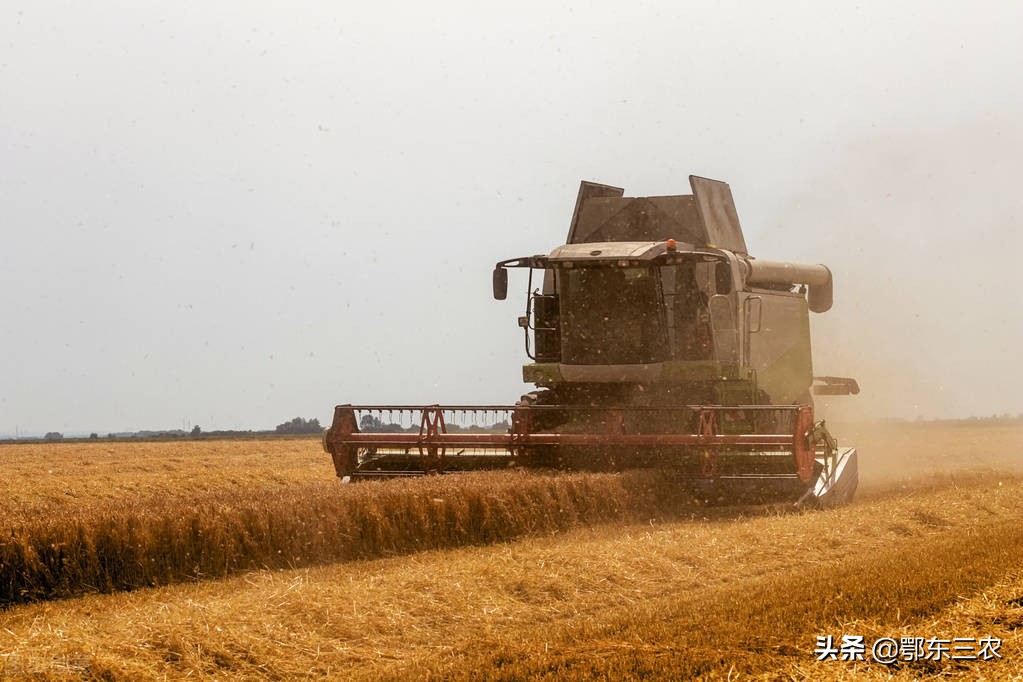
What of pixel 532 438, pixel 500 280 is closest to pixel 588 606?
pixel 532 438

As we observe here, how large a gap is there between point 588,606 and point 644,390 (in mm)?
6239

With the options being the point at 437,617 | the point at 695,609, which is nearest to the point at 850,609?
the point at 695,609

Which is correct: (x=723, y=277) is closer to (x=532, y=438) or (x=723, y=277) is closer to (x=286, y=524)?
(x=532, y=438)

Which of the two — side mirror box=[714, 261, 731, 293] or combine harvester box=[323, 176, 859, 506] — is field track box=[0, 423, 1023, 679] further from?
side mirror box=[714, 261, 731, 293]

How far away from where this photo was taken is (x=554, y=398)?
15.2m

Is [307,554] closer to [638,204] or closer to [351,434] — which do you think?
[351,434]

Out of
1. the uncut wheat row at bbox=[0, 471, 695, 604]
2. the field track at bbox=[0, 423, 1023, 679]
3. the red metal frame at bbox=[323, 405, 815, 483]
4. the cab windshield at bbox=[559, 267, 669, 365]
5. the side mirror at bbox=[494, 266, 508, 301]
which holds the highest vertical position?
the side mirror at bbox=[494, 266, 508, 301]

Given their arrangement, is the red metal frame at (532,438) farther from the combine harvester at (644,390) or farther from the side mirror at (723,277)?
the side mirror at (723,277)

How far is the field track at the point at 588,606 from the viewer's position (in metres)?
6.66

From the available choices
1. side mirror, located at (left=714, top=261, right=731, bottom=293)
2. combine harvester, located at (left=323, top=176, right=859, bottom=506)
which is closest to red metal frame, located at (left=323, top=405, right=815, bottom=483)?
combine harvester, located at (left=323, top=176, right=859, bottom=506)

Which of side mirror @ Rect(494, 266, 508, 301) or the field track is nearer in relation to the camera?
the field track

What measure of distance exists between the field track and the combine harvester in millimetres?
834

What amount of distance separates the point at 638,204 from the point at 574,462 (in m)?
3.50

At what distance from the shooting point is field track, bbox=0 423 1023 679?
6664 millimetres
